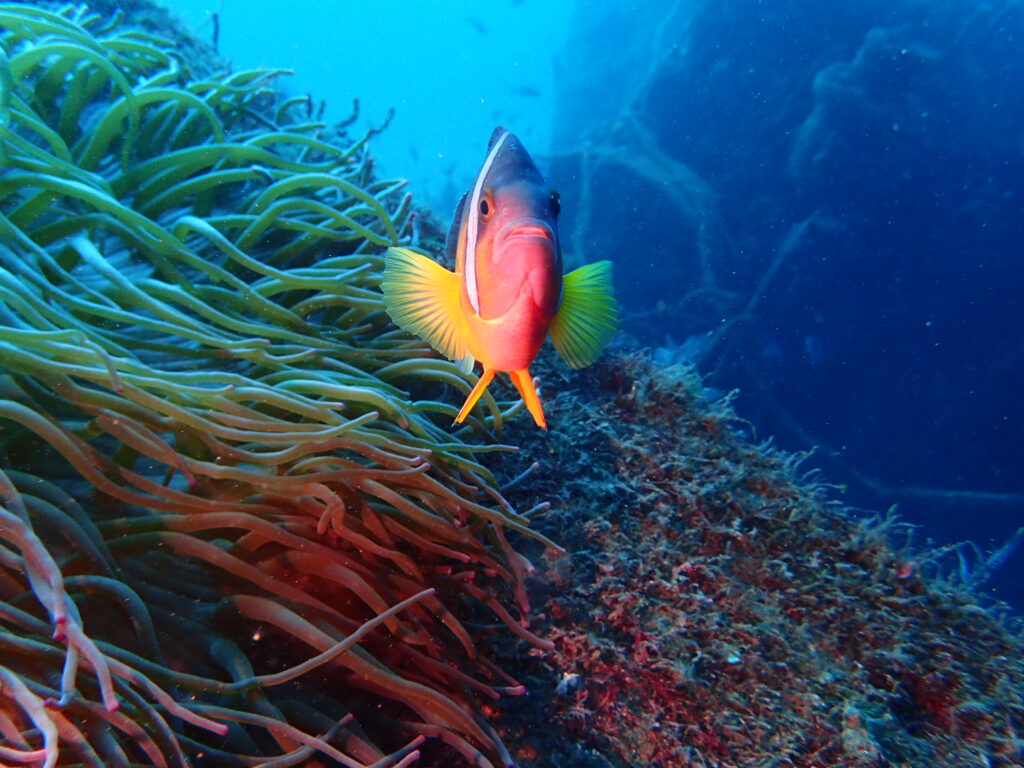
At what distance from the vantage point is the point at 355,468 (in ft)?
4.86

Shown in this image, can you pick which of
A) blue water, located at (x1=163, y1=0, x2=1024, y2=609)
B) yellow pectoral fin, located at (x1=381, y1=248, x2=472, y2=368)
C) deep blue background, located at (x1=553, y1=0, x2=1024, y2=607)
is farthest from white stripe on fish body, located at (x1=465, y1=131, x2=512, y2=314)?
blue water, located at (x1=163, y1=0, x2=1024, y2=609)

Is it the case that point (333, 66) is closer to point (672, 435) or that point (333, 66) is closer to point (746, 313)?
point (746, 313)

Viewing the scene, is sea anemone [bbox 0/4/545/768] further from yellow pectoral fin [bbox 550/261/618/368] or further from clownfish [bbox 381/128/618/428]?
yellow pectoral fin [bbox 550/261/618/368]

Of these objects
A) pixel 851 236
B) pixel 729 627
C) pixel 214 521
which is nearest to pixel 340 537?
pixel 214 521

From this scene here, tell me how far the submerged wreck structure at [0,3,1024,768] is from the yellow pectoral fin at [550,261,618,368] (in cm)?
61

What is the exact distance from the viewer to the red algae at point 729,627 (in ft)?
6.04

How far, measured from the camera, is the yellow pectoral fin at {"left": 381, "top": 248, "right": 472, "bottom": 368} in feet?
3.89

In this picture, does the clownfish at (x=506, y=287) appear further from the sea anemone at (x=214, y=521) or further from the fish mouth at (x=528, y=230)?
the sea anemone at (x=214, y=521)

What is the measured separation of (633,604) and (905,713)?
120 cm

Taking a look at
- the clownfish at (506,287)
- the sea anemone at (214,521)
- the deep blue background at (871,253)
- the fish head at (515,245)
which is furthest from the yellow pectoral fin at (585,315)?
the deep blue background at (871,253)

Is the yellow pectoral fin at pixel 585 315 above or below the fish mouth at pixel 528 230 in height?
above

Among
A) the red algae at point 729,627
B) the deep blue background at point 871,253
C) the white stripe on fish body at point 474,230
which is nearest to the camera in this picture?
the white stripe on fish body at point 474,230

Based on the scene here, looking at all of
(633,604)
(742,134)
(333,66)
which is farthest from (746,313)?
(333,66)

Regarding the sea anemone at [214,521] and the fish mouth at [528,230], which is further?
the sea anemone at [214,521]
